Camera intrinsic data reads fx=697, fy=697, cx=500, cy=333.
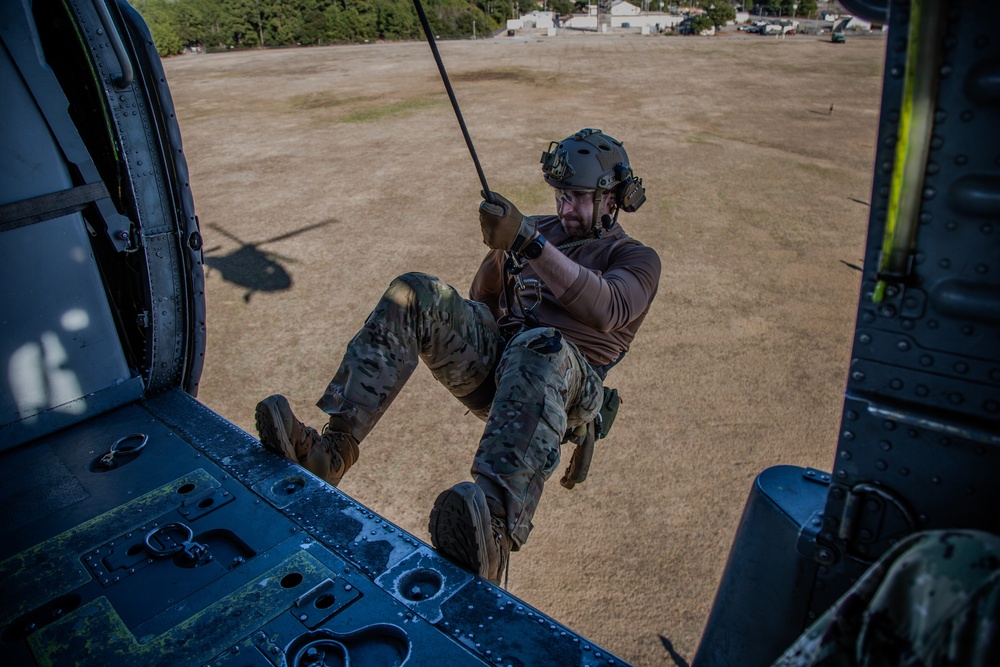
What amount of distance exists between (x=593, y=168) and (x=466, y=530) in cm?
179

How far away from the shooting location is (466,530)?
2.13 m

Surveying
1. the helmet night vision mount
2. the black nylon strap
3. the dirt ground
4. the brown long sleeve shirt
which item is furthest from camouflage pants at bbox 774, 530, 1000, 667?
the black nylon strap

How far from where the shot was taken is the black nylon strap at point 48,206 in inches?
110

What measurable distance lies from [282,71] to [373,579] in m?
27.6

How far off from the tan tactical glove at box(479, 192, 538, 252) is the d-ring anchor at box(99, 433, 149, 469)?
165 cm

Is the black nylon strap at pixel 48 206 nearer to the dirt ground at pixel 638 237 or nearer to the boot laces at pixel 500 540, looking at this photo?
the boot laces at pixel 500 540

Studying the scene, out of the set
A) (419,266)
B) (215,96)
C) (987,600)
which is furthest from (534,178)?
(215,96)

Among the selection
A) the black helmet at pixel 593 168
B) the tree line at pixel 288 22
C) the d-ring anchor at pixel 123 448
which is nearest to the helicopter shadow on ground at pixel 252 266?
the d-ring anchor at pixel 123 448

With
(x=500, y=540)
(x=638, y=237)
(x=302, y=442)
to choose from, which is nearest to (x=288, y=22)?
(x=638, y=237)

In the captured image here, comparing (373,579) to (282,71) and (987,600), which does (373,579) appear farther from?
(282,71)

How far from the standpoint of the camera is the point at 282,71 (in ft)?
86.5

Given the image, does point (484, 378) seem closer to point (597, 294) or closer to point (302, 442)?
point (597, 294)

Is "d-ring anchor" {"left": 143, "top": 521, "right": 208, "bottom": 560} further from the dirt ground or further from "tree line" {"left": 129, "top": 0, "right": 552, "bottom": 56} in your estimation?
"tree line" {"left": 129, "top": 0, "right": 552, "bottom": 56}

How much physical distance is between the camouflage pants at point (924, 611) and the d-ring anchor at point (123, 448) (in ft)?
8.48
